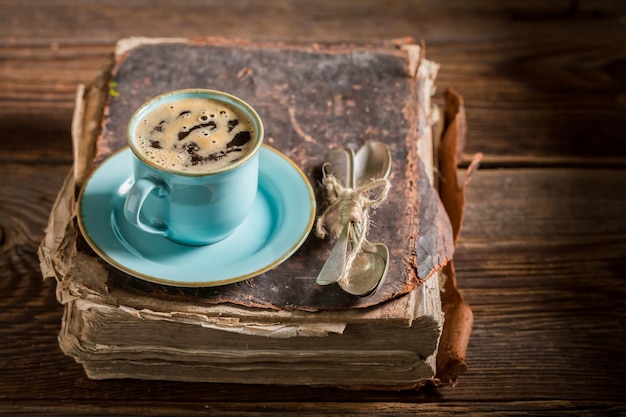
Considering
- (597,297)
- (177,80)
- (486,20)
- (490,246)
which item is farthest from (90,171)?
(486,20)

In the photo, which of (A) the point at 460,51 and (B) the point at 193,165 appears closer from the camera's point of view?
(B) the point at 193,165

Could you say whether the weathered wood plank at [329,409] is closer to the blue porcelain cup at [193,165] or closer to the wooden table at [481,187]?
the wooden table at [481,187]

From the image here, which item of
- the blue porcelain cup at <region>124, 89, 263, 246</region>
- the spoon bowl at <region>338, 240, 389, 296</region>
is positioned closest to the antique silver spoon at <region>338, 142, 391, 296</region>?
the spoon bowl at <region>338, 240, 389, 296</region>

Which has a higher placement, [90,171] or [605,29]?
[605,29]

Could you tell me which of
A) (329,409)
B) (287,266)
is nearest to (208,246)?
(287,266)

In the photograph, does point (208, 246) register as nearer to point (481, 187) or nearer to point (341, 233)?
point (341, 233)

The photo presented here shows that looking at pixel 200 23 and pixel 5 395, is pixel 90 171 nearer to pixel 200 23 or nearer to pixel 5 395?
pixel 5 395
